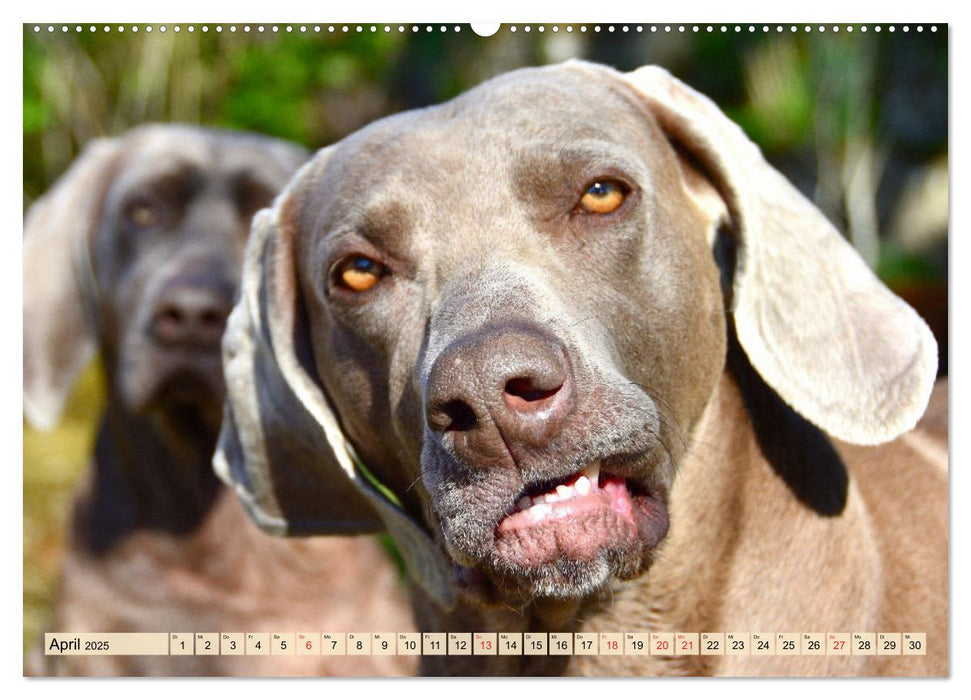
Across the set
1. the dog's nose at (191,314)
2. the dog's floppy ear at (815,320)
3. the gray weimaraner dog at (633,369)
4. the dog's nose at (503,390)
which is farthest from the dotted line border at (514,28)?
the dog's nose at (503,390)

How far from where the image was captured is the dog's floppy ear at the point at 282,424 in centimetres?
292

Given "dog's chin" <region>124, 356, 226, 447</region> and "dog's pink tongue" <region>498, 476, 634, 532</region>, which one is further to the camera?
"dog's chin" <region>124, 356, 226, 447</region>

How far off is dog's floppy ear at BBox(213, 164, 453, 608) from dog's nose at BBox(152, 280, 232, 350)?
30.5 inches

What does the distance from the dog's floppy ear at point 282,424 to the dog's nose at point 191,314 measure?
78 centimetres

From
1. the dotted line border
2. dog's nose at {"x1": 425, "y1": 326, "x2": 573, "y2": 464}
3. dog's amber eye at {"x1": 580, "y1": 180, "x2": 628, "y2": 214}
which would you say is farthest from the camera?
the dotted line border

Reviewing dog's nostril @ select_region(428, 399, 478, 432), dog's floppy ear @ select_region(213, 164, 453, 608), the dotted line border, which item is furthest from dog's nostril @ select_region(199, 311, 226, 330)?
dog's nostril @ select_region(428, 399, 478, 432)

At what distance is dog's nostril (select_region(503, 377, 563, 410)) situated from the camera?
2.17 meters

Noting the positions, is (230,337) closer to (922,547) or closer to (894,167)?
(922,547)

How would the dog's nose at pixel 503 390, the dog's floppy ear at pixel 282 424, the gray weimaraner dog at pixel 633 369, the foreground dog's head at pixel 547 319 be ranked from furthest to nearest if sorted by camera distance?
the dog's floppy ear at pixel 282 424, the gray weimaraner dog at pixel 633 369, the foreground dog's head at pixel 547 319, the dog's nose at pixel 503 390

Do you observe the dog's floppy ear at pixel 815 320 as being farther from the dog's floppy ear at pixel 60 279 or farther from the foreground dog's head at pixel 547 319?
the dog's floppy ear at pixel 60 279

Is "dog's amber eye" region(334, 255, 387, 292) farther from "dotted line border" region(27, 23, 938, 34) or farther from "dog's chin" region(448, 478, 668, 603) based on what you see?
"dotted line border" region(27, 23, 938, 34)

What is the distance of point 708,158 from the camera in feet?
9.05
